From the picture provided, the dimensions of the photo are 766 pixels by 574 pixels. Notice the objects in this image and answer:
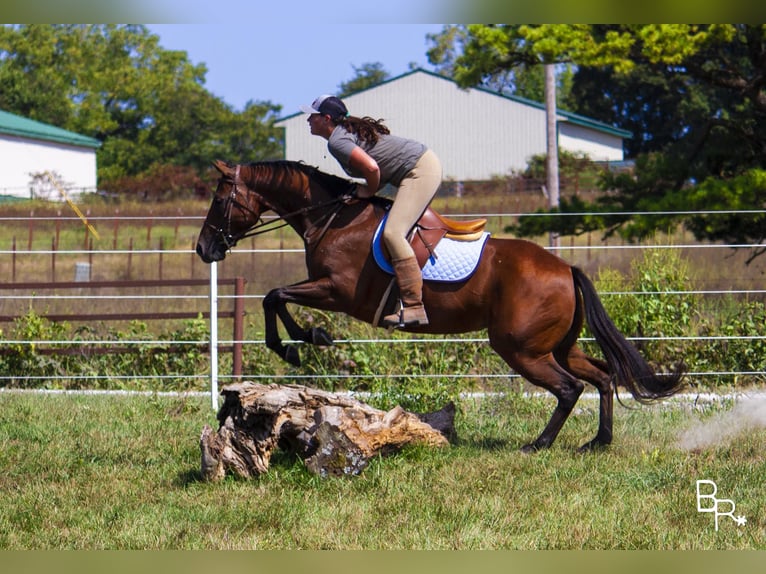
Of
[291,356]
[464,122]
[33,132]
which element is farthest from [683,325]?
[464,122]

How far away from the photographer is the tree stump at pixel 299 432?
19.9 feet

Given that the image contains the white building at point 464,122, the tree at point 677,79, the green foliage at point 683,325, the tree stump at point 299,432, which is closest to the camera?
the tree stump at point 299,432

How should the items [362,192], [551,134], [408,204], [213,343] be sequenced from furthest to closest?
1. [551,134]
2. [213,343]
3. [362,192]
4. [408,204]

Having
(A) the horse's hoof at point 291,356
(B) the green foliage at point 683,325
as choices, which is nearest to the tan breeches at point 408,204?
(A) the horse's hoof at point 291,356

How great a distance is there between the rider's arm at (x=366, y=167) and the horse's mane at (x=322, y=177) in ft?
0.99

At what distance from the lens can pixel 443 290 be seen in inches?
267

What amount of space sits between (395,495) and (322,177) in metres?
2.49

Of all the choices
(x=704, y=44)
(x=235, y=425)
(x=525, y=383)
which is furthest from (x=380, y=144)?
(x=704, y=44)

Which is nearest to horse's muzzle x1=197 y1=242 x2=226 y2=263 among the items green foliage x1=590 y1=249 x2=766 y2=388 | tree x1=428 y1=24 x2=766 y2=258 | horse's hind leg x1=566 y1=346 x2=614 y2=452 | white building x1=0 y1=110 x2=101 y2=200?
horse's hind leg x1=566 y1=346 x2=614 y2=452

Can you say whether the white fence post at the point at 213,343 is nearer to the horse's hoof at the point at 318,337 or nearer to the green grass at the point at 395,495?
the green grass at the point at 395,495

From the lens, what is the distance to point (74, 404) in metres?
8.78

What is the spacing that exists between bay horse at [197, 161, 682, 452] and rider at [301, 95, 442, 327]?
0.66ft

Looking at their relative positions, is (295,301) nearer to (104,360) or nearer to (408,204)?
(408,204)

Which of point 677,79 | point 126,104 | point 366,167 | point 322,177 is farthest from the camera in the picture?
point 126,104
